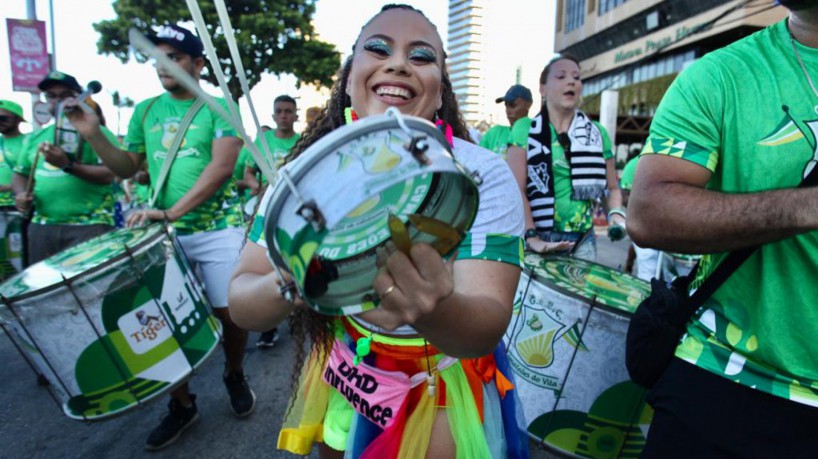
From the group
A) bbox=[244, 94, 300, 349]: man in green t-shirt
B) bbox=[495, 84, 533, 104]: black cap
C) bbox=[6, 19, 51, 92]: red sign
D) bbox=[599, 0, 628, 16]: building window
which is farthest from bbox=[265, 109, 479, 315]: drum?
bbox=[599, 0, 628, 16]: building window

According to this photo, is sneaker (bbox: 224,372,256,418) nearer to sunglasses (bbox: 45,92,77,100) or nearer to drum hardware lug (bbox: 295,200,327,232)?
sunglasses (bbox: 45,92,77,100)

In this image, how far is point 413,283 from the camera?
727 millimetres

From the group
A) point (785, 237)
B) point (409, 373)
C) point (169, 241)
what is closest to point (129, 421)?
point (169, 241)

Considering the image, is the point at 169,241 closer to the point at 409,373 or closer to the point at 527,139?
the point at 409,373

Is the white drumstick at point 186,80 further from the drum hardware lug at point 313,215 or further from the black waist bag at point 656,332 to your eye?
the black waist bag at point 656,332

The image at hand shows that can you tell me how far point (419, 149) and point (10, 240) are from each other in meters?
5.71

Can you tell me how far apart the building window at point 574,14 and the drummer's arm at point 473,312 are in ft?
145

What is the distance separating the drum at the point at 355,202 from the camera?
656mm

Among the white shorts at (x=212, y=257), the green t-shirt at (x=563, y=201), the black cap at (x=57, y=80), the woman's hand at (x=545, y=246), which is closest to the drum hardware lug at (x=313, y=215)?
the woman's hand at (x=545, y=246)

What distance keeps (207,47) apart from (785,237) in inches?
49.3

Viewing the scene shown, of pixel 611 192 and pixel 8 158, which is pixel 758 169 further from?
pixel 8 158

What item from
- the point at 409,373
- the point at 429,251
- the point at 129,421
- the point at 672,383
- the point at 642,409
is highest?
the point at 429,251

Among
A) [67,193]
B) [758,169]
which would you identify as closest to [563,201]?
[758,169]

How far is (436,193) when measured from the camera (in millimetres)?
865
